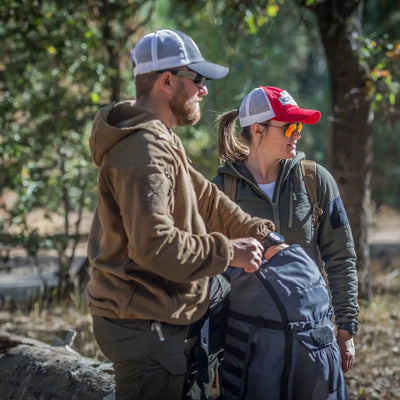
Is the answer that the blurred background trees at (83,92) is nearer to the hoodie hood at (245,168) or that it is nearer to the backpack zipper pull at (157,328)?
the hoodie hood at (245,168)

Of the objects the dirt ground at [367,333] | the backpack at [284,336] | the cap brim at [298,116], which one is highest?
the cap brim at [298,116]

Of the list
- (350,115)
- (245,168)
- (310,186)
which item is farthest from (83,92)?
(310,186)

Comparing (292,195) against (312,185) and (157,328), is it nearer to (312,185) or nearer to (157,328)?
(312,185)

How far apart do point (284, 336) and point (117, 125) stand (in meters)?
0.99

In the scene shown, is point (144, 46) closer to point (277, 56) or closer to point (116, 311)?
point (116, 311)

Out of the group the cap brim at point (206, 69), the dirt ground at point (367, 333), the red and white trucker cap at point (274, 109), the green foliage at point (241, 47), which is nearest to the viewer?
the cap brim at point (206, 69)

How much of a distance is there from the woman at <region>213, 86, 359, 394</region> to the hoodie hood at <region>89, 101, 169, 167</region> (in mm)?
990

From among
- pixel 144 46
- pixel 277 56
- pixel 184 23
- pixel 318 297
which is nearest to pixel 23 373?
pixel 318 297

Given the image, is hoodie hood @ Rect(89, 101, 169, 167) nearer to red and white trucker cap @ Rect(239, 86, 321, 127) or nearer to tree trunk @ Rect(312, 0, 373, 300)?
red and white trucker cap @ Rect(239, 86, 321, 127)

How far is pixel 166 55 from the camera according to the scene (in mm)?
2254

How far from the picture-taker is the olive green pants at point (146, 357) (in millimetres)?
2242

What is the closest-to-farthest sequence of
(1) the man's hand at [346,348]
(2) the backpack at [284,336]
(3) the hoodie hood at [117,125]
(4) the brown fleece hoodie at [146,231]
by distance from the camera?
1. (4) the brown fleece hoodie at [146,231]
2. (3) the hoodie hood at [117,125]
3. (2) the backpack at [284,336]
4. (1) the man's hand at [346,348]

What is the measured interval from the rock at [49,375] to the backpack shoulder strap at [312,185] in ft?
4.52

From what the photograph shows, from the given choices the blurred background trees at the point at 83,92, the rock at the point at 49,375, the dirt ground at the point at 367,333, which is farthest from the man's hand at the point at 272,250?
the blurred background trees at the point at 83,92
